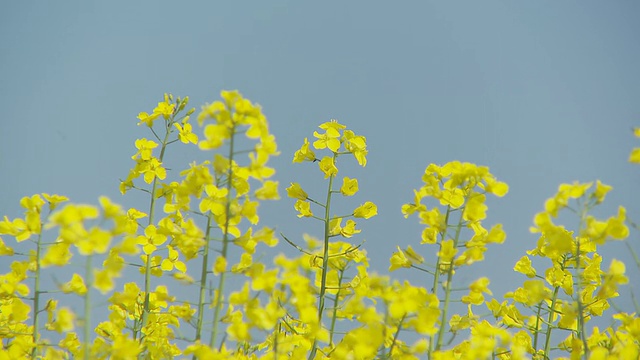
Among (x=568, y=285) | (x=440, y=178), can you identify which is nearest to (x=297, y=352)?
(x=440, y=178)

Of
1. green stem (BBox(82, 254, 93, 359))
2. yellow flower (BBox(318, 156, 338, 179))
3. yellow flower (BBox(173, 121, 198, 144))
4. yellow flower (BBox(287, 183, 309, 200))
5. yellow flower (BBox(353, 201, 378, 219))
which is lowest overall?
green stem (BBox(82, 254, 93, 359))

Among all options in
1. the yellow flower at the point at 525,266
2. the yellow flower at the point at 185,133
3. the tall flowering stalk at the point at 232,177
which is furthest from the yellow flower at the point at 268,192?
the yellow flower at the point at 525,266

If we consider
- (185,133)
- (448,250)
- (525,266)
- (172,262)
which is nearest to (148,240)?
(172,262)

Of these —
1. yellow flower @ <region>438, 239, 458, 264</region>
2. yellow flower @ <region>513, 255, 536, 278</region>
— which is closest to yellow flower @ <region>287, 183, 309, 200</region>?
yellow flower @ <region>438, 239, 458, 264</region>

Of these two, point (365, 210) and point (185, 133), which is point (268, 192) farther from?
point (185, 133)

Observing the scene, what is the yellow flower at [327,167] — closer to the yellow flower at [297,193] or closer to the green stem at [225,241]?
the yellow flower at [297,193]

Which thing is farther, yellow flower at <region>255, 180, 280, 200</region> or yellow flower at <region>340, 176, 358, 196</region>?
yellow flower at <region>340, 176, 358, 196</region>

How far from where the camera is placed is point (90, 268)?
2463mm

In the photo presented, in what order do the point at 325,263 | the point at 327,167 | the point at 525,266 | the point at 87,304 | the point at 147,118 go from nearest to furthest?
the point at 87,304 < the point at 325,263 < the point at 327,167 < the point at 525,266 < the point at 147,118

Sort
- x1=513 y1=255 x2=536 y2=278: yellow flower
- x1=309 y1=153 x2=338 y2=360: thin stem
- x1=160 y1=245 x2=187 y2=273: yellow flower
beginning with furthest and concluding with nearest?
x1=513 y1=255 x2=536 y2=278: yellow flower → x1=160 y1=245 x2=187 y2=273: yellow flower → x1=309 y1=153 x2=338 y2=360: thin stem

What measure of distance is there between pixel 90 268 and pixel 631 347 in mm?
2276

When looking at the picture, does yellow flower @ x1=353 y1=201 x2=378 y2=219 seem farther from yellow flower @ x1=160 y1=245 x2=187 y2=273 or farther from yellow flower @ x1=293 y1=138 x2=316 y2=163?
yellow flower @ x1=160 y1=245 x2=187 y2=273

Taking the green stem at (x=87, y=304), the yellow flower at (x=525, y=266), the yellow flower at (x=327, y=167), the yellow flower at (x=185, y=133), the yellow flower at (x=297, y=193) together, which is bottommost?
the green stem at (x=87, y=304)

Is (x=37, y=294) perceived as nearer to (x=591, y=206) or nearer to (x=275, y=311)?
(x=275, y=311)
